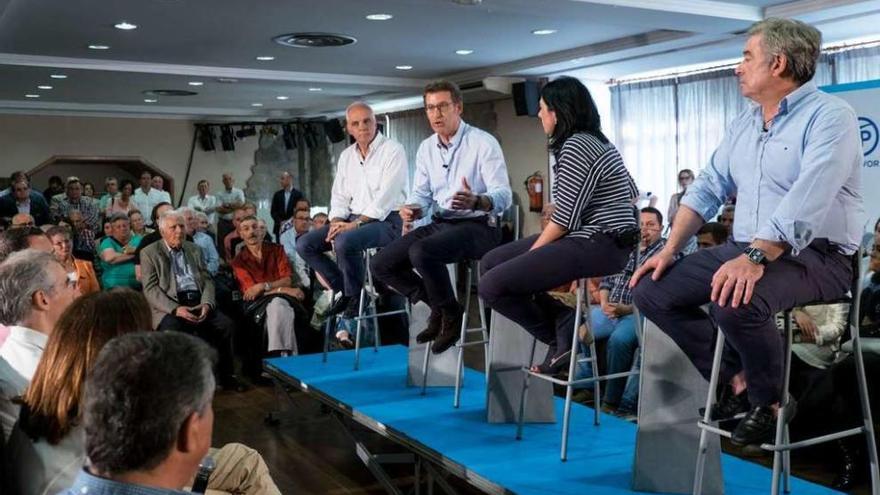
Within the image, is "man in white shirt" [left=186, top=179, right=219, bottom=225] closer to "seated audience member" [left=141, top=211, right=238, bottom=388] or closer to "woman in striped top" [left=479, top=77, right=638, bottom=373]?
"seated audience member" [left=141, top=211, right=238, bottom=388]

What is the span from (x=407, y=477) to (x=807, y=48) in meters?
2.81

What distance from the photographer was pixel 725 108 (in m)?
9.37

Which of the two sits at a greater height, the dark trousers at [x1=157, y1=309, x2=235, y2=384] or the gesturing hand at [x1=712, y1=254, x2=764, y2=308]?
the gesturing hand at [x1=712, y1=254, x2=764, y2=308]

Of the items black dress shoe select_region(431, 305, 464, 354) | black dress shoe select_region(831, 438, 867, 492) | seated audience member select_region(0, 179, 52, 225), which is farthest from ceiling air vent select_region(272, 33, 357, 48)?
black dress shoe select_region(831, 438, 867, 492)

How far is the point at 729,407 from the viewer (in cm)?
242

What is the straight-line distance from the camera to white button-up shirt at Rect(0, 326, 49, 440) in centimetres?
199

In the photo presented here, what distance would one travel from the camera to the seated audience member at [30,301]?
2258 millimetres

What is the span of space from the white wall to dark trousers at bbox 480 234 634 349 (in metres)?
13.1

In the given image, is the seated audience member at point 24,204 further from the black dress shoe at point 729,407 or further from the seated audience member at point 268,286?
the black dress shoe at point 729,407

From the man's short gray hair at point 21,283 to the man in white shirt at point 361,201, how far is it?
2094mm

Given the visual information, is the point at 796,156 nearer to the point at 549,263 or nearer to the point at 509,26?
the point at 549,263

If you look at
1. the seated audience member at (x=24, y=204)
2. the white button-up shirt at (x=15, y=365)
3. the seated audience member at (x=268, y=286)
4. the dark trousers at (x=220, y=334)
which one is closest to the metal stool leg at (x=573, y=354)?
the white button-up shirt at (x=15, y=365)

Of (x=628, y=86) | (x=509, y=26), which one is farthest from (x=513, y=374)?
(x=628, y=86)

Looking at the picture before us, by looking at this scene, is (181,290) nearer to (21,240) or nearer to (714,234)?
(21,240)
